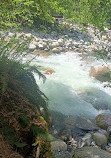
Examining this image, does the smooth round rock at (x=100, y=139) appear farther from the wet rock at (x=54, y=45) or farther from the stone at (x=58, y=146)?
the wet rock at (x=54, y=45)

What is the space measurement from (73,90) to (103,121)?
202cm

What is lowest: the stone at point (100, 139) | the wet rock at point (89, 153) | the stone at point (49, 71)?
the stone at point (100, 139)

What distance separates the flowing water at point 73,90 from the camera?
18.7 ft

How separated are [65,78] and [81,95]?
1.37 metres

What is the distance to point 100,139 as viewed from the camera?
430cm

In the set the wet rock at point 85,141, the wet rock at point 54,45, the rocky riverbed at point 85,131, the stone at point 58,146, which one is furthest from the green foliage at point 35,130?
the wet rock at point 54,45

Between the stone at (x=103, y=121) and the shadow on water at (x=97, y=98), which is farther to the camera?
the shadow on water at (x=97, y=98)

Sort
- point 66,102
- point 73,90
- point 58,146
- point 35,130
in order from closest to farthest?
point 35,130 < point 58,146 < point 66,102 < point 73,90

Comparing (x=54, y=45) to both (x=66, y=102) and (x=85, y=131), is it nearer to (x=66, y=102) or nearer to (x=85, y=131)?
(x=66, y=102)

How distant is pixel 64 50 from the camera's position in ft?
36.8

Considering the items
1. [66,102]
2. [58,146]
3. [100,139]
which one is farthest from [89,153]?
[66,102]

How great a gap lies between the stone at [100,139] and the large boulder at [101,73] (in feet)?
12.7

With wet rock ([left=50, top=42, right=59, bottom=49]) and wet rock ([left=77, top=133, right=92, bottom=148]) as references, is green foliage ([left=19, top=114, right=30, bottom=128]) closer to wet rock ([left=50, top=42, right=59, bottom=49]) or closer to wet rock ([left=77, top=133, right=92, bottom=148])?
wet rock ([left=77, top=133, right=92, bottom=148])

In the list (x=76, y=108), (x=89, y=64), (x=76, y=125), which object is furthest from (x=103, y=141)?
(x=89, y=64)
